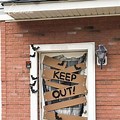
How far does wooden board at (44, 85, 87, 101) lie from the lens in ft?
30.2

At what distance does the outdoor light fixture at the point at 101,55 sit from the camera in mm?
8758

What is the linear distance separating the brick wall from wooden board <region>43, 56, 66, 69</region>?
408 mm

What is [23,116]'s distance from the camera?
9.23 meters

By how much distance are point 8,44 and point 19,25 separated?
0.49m

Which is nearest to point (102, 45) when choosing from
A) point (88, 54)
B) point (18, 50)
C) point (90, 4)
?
→ point (88, 54)

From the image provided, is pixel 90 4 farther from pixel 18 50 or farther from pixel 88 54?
pixel 18 50

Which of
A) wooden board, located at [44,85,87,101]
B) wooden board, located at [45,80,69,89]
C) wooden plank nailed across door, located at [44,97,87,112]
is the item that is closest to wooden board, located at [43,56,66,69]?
wooden board, located at [45,80,69,89]

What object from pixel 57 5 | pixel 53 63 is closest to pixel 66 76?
pixel 53 63

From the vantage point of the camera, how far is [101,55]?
875 centimetres

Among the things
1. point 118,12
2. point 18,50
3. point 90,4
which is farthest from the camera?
point 18,50

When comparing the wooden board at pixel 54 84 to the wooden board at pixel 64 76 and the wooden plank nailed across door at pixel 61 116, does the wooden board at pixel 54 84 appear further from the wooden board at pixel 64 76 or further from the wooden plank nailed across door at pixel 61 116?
the wooden plank nailed across door at pixel 61 116

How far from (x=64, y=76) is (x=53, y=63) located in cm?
38

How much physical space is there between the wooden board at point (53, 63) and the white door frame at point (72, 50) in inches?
8.9

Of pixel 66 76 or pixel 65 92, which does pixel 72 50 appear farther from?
pixel 65 92
